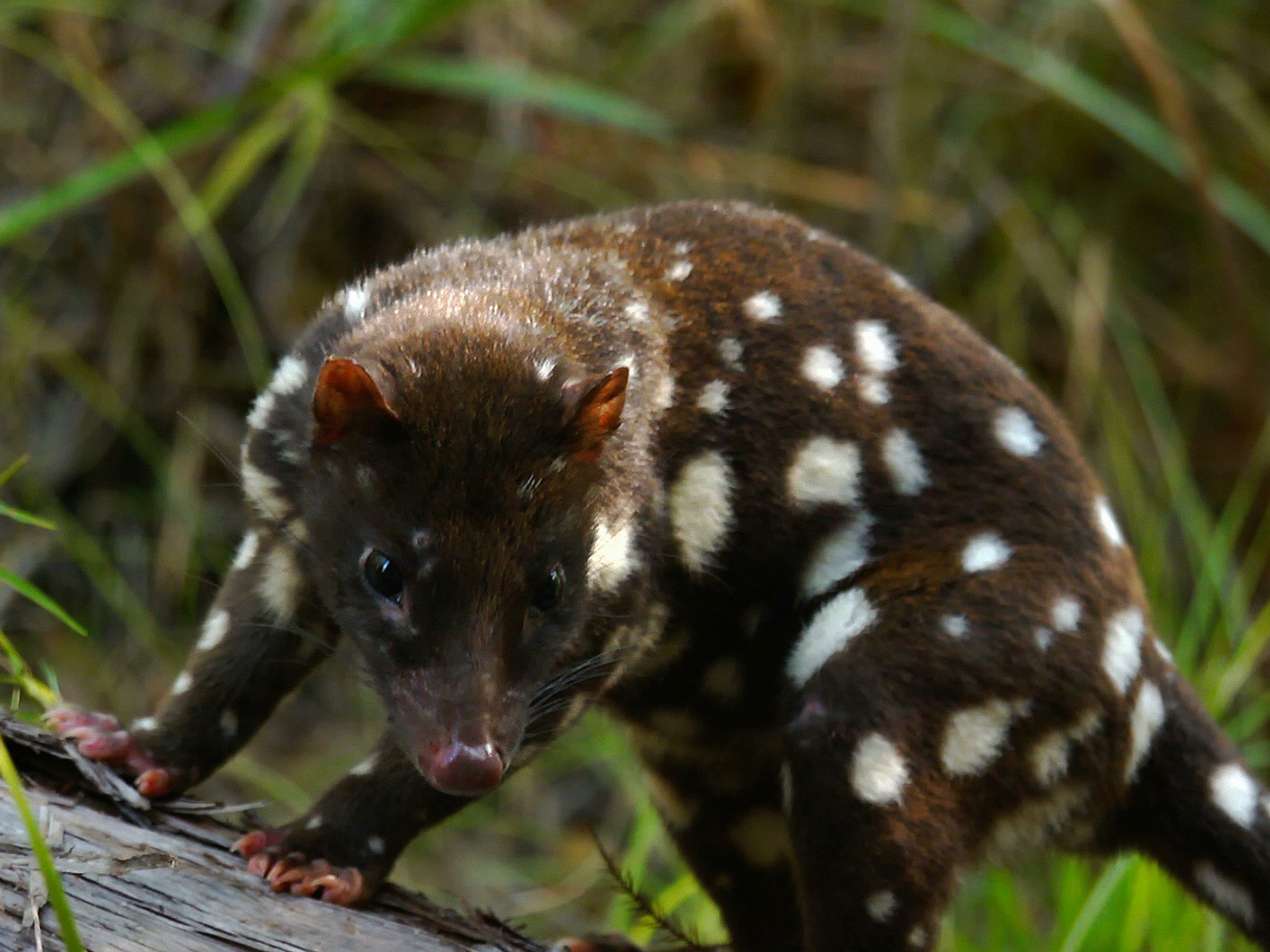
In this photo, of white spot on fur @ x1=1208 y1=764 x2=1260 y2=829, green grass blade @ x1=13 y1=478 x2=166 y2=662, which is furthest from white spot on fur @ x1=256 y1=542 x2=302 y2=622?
green grass blade @ x1=13 y1=478 x2=166 y2=662

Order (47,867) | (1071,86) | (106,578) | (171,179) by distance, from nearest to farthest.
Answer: (47,867), (171,179), (106,578), (1071,86)

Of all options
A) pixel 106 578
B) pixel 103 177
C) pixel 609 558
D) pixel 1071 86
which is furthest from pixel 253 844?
pixel 1071 86

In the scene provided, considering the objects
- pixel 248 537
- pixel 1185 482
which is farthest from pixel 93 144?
pixel 1185 482

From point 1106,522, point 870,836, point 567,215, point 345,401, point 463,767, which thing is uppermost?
point 345,401

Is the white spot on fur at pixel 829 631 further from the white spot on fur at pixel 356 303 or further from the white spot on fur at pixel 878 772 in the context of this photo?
the white spot on fur at pixel 356 303

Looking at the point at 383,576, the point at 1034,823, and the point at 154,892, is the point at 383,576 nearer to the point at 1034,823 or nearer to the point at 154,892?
the point at 154,892

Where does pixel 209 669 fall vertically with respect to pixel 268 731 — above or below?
above

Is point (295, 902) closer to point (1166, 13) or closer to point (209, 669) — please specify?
point (209, 669)
